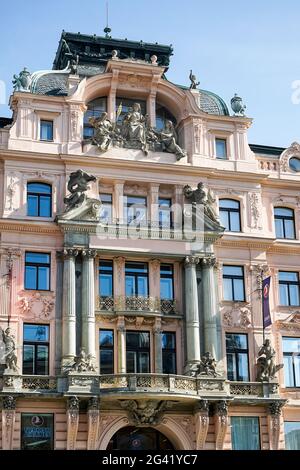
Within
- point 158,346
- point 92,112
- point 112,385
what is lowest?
point 112,385

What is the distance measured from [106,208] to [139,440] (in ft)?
36.2

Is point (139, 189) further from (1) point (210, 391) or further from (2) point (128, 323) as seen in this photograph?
(1) point (210, 391)

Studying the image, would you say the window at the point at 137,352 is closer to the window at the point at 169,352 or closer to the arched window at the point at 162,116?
the window at the point at 169,352

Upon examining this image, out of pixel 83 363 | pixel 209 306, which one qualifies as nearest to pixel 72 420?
pixel 83 363

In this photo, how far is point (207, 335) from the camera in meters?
43.7

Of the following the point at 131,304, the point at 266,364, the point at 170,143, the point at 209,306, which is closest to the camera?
the point at 131,304

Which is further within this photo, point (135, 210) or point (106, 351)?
point (135, 210)

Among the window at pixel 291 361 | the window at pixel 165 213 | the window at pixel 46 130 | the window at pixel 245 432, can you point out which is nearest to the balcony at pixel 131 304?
the window at pixel 165 213

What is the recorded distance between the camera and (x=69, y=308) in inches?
1667

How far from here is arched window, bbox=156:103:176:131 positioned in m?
48.8

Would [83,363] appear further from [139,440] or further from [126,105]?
[126,105]

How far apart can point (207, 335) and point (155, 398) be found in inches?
175

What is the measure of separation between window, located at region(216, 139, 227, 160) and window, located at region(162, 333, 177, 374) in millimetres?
9877

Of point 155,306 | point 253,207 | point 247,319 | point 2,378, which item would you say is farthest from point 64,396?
point 253,207
